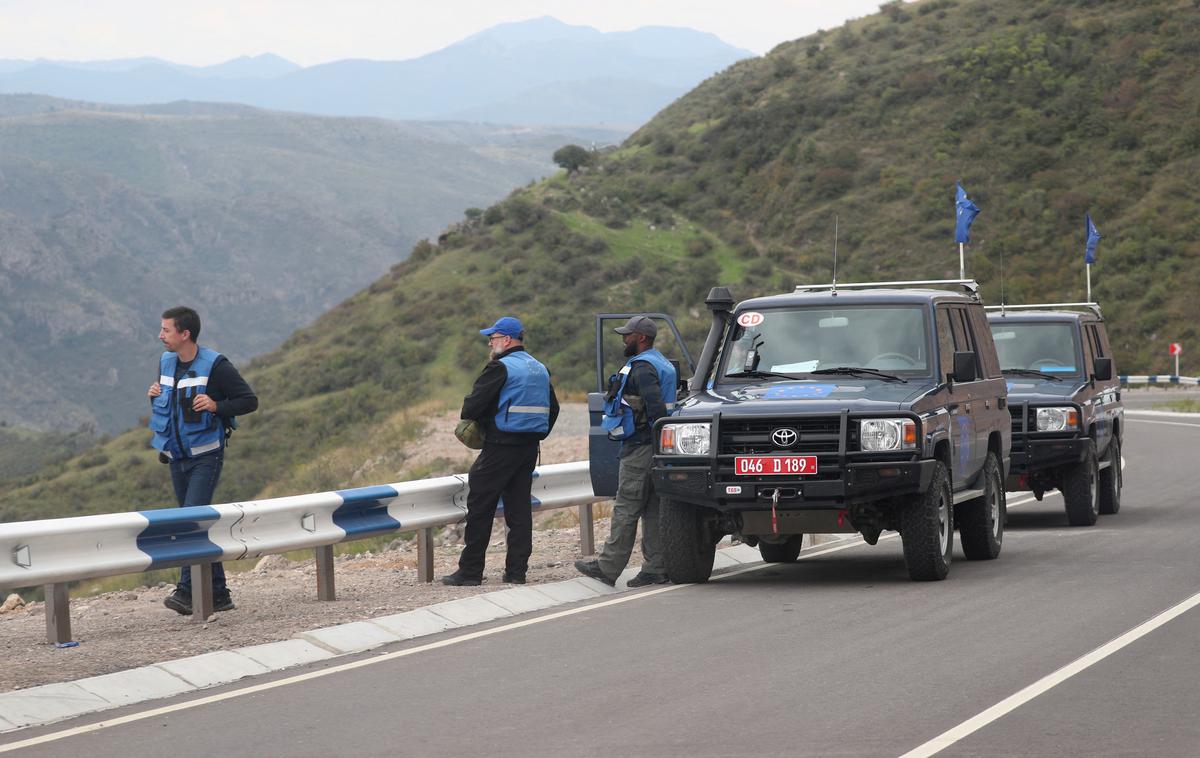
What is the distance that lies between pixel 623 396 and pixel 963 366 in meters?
2.47

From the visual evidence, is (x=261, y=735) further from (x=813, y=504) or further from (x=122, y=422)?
(x=122, y=422)

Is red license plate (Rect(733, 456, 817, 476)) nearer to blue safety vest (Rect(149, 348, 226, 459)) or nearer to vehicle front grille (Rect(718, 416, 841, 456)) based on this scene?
vehicle front grille (Rect(718, 416, 841, 456))

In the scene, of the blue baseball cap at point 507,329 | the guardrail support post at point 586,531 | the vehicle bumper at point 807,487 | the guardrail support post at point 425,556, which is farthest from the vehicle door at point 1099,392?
the guardrail support post at point 425,556

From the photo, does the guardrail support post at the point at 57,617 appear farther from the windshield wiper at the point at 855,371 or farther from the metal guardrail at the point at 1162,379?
the metal guardrail at the point at 1162,379

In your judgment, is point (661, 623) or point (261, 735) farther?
point (661, 623)

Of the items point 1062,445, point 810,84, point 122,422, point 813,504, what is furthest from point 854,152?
point 122,422

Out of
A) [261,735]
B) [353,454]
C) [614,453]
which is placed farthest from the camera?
[353,454]

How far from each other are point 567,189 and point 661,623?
77.1m

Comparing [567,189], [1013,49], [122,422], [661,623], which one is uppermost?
[1013,49]

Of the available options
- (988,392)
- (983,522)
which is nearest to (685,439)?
(983,522)

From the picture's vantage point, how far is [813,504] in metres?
11.4

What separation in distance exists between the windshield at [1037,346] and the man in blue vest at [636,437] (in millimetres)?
6562

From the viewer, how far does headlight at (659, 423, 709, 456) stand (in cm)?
1174

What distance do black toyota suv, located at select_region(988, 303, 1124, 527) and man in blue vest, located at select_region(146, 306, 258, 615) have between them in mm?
8417
